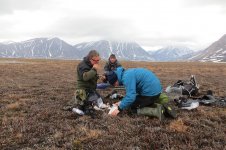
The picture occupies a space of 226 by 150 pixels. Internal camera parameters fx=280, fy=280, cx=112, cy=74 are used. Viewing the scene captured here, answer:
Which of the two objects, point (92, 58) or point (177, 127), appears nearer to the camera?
point (177, 127)

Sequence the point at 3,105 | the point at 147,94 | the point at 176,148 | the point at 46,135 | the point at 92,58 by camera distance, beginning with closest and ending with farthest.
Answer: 1. the point at 176,148
2. the point at 46,135
3. the point at 147,94
4. the point at 92,58
5. the point at 3,105

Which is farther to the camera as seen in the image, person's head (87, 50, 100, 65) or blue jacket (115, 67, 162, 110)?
person's head (87, 50, 100, 65)

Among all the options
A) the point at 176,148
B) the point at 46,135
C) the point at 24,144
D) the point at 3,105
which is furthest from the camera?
the point at 3,105

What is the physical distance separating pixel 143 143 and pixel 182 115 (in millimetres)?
3891

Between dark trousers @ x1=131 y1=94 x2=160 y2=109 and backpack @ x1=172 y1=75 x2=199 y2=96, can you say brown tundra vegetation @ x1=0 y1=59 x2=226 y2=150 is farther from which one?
backpack @ x1=172 y1=75 x2=199 y2=96

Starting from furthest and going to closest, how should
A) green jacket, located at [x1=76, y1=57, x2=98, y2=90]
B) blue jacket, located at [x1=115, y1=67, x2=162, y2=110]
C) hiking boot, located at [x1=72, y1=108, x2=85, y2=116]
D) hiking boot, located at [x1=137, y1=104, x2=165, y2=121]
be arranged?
green jacket, located at [x1=76, y1=57, x2=98, y2=90], hiking boot, located at [x1=72, y1=108, x2=85, y2=116], hiking boot, located at [x1=137, y1=104, x2=165, y2=121], blue jacket, located at [x1=115, y1=67, x2=162, y2=110]

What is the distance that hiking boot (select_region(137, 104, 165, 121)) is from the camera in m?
10.3

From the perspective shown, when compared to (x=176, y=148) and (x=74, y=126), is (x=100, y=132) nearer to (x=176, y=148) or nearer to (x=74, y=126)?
(x=74, y=126)

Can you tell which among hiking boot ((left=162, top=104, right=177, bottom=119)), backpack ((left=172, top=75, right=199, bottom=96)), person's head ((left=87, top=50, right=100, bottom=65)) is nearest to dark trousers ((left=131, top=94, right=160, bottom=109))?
hiking boot ((left=162, top=104, right=177, bottom=119))

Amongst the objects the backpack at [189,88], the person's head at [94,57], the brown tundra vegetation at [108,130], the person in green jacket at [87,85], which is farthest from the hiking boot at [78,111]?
the backpack at [189,88]

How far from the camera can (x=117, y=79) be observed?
11.1 meters

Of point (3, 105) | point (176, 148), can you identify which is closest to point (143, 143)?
point (176, 148)

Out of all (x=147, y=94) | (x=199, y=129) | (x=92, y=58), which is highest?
(x=92, y=58)

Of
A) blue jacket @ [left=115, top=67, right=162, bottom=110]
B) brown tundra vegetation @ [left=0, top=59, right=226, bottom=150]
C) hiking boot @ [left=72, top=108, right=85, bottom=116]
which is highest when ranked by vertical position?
blue jacket @ [left=115, top=67, right=162, bottom=110]
